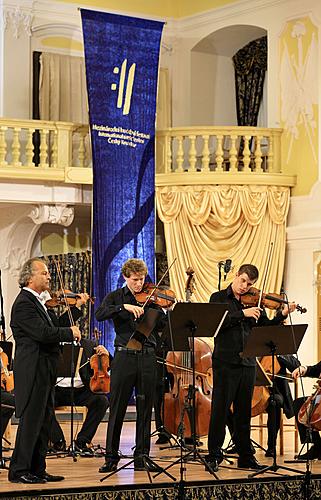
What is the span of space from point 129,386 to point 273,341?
3.57ft

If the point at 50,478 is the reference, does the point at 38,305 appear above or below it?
above

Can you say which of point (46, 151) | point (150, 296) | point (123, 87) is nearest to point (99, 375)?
point (150, 296)

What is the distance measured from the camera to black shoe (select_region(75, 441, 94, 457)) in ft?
29.8

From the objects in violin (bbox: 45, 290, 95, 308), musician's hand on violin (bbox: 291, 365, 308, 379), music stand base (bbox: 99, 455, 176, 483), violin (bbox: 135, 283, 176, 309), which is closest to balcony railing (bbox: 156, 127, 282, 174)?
musician's hand on violin (bbox: 291, 365, 308, 379)

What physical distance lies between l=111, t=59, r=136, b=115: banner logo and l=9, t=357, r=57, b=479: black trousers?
6.43 meters

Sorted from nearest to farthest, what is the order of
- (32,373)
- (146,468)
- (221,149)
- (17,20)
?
(32,373) → (146,468) → (221,149) → (17,20)

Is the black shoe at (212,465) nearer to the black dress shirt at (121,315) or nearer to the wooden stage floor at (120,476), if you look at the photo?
the wooden stage floor at (120,476)

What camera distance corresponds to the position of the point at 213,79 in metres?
16.5

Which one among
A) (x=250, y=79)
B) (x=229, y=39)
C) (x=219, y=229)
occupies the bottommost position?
(x=219, y=229)

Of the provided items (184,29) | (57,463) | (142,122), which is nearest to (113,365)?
(57,463)

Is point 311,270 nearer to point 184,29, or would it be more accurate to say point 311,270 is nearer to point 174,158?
point 174,158

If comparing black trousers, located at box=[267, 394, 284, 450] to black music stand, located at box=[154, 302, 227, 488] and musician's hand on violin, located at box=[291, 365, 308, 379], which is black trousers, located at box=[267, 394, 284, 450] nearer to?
musician's hand on violin, located at box=[291, 365, 308, 379]

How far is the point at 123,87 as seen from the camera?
44.2 feet

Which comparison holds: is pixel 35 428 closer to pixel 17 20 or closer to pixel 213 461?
pixel 213 461
